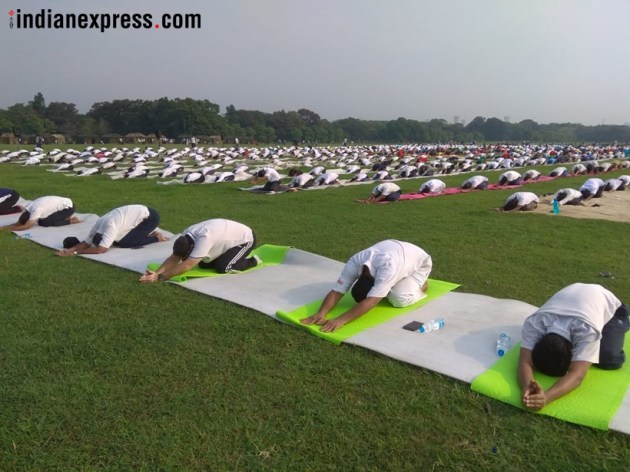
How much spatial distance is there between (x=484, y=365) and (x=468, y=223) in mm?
5827

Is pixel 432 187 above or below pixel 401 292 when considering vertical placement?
above

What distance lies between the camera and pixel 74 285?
5.05 meters

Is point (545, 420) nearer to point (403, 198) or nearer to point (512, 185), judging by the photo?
point (403, 198)

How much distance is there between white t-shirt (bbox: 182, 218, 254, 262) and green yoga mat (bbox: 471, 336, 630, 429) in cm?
310

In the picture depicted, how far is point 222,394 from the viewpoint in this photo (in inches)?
119

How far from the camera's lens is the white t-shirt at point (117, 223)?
20.7 feet

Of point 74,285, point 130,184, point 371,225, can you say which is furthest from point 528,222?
point 130,184

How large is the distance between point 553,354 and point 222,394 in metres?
2.03

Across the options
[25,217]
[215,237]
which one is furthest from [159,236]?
[25,217]

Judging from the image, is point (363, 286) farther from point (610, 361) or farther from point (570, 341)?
point (610, 361)

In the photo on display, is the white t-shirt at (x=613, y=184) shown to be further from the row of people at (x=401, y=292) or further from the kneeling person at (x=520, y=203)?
the row of people at (x=401, y=292)

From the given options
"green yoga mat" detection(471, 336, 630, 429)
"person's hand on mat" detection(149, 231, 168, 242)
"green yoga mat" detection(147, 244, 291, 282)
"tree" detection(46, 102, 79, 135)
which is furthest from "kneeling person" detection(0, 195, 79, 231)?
"tree" detection(46, 102, 79, 135)

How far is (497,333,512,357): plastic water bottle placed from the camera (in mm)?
3507

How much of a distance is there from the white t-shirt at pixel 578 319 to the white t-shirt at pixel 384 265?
1150 mm
